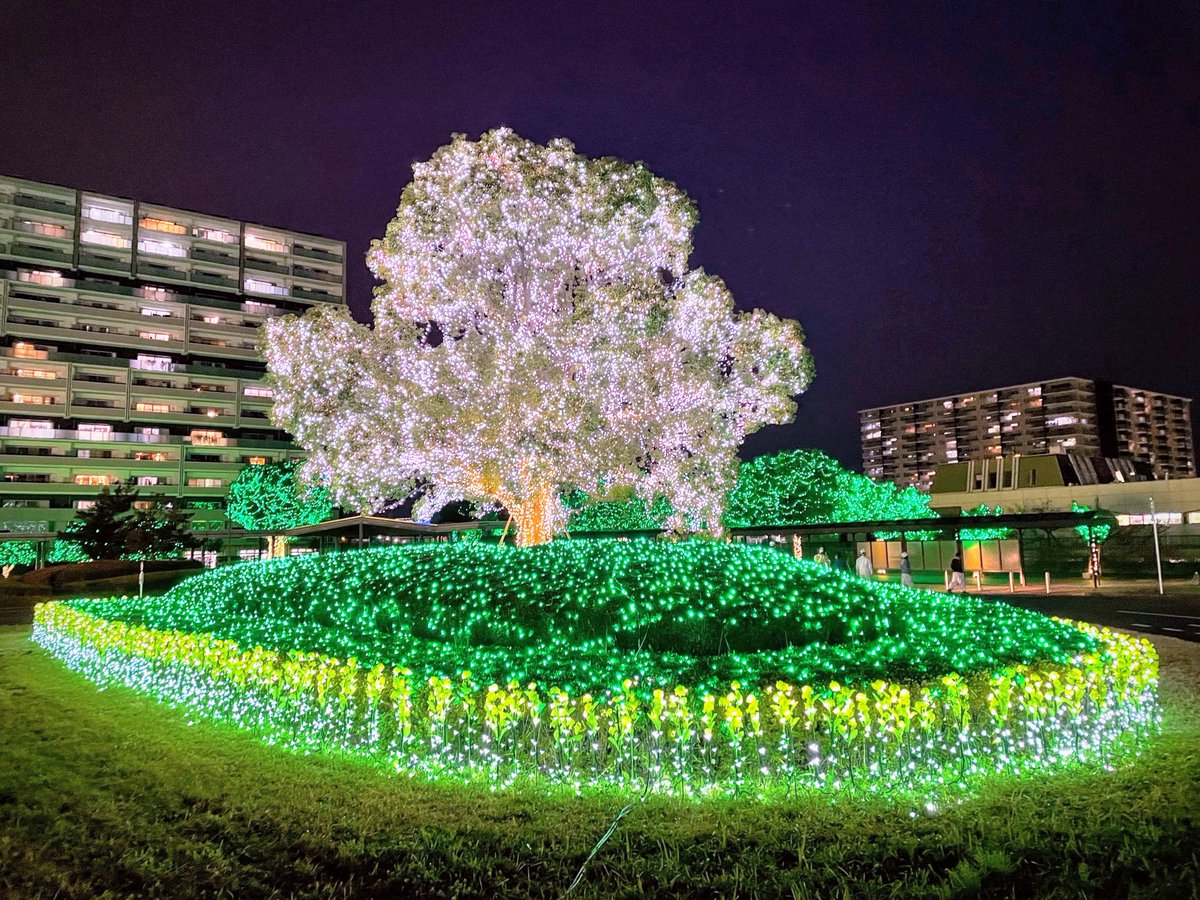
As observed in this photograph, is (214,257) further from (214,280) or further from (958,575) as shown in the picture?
(958,575)

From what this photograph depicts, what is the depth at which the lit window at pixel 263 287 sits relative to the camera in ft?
258

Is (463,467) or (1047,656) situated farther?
(463,467)

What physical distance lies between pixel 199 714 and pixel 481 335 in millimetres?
12143

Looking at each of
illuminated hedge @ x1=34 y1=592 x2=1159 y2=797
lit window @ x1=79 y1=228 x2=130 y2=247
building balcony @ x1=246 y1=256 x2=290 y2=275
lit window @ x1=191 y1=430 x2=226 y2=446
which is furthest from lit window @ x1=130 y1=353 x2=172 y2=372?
illuminated hedge @ x1=34 y1=592 x2=1159 y2=797

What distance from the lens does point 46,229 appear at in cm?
7012

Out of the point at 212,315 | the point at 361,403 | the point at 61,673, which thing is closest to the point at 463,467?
the point at 361,403

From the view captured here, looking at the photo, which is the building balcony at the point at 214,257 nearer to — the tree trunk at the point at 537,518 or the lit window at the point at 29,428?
the lit window at the point at 29,428

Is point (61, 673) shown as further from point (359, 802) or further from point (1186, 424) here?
point (1186, 424)

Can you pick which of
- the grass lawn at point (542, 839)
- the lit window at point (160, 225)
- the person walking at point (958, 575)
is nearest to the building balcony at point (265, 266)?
the lit window at point (160, 225)

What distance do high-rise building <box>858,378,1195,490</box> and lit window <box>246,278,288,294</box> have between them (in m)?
113

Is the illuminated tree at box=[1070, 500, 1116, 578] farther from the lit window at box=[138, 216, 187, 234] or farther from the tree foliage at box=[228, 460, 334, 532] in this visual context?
the lit window at box=[138, 216, 187, 234]

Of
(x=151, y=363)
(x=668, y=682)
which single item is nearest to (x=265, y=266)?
(x=151, y=363)

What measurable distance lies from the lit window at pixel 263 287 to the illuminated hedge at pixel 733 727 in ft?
262

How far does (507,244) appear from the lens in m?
18.7
